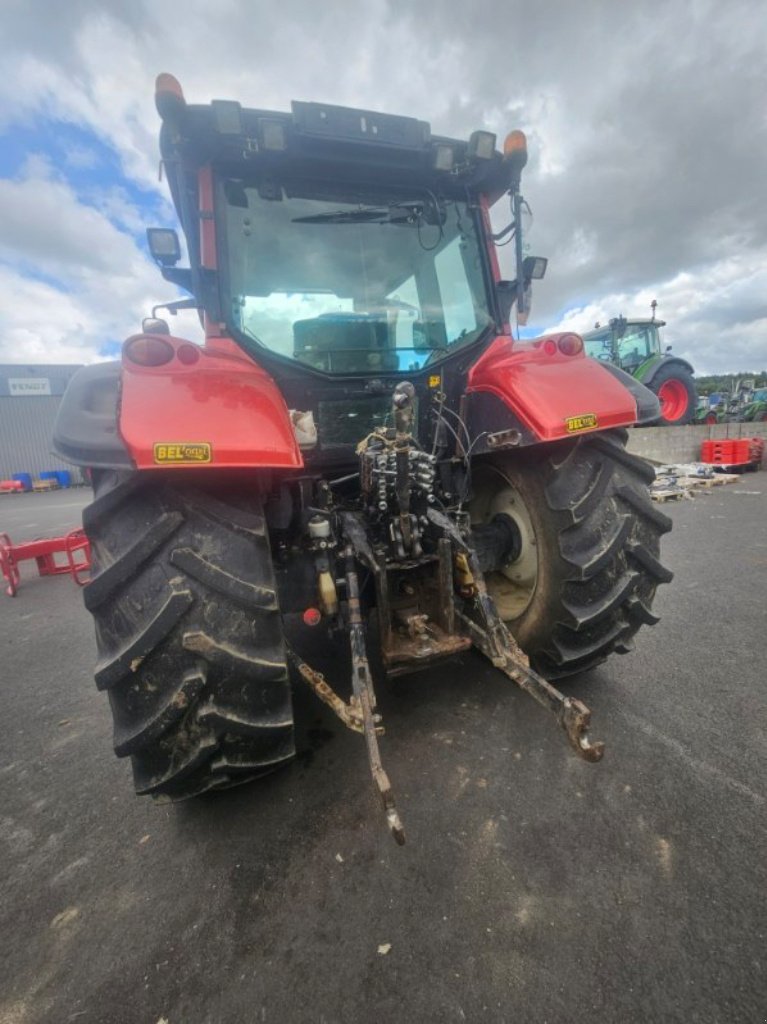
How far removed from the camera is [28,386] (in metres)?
26.6

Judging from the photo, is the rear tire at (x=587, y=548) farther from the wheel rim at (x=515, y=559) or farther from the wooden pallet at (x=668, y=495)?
the wooden pallet at (x=668, y=495)

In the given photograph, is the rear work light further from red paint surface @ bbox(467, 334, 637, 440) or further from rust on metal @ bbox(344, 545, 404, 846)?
red paint surface @ bbox(467, 334, 637, 440)

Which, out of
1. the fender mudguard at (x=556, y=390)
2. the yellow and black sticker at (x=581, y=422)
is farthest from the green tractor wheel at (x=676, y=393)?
the yellow and black sticker at (x=581, y=422)

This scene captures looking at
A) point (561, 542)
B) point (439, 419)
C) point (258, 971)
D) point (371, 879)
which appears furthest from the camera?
point (439, 419)

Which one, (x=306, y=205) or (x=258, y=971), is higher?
(x=306, y=205)

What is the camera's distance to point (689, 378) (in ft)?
37.8

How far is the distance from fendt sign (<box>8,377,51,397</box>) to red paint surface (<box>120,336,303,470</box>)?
32.0 metres

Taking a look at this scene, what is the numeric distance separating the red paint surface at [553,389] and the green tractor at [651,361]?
980cm

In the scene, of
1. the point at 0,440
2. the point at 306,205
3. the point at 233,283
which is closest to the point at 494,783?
the point at 233,283

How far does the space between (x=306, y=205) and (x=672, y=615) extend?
128 inches

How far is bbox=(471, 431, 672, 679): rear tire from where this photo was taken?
1.77 meters

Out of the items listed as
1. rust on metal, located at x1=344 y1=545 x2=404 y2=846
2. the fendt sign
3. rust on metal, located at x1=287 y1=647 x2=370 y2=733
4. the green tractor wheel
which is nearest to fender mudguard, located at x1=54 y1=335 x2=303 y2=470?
rust on metal, located at x1=344 y1=545 x2=404 y2=846

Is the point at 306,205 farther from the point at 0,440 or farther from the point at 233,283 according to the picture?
the point at 0,440

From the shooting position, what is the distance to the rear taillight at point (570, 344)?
2035mm
